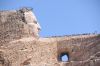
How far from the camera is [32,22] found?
62750 millimetres

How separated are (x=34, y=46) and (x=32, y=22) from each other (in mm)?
4284

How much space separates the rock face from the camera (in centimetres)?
5866

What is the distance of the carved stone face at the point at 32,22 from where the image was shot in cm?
Result: 6209

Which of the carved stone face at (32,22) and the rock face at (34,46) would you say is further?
the carved stone face at (32,22)

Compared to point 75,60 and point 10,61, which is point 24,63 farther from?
point 75,60

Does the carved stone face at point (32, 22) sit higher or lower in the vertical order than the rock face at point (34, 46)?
higher

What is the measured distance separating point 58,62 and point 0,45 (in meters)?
8.20

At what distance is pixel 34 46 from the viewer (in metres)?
59.8

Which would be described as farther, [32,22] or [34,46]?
[32,22]

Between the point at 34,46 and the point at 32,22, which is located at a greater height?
A: the point at 32,22

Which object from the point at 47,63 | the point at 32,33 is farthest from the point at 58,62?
the point at 32,33

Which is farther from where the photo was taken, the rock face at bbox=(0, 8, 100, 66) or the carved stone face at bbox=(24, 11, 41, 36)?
the carved stone face at bbox=(24, 11, 41, 36)

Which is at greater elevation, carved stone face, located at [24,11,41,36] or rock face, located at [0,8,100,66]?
carved stone face, located at [24,11,41,36]

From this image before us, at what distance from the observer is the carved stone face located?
62.1 m
